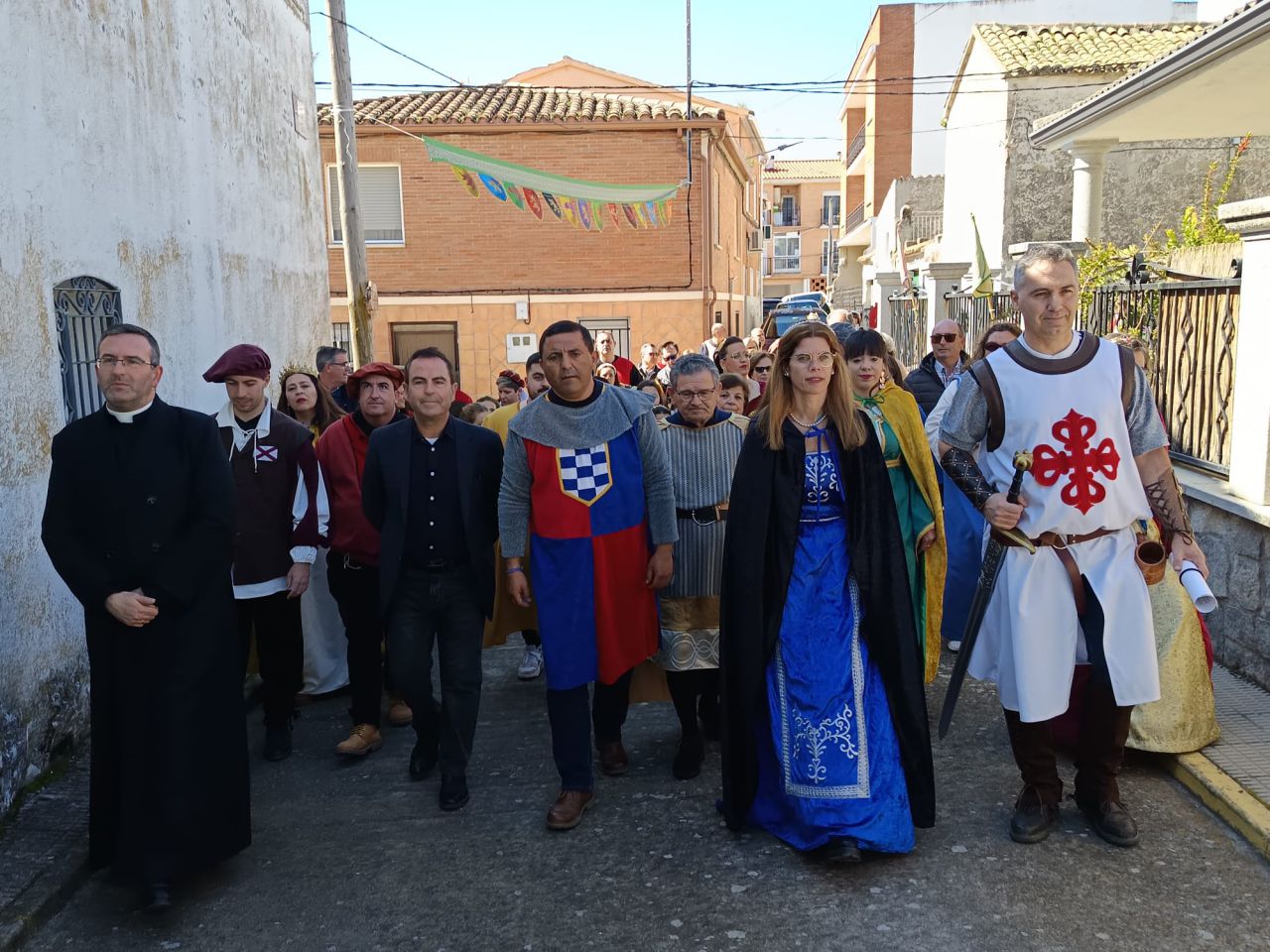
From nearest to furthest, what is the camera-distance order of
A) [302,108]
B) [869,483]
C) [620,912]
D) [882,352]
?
1. [620,912]
2. [869,483]
3. [882,352]
4. [302,108]

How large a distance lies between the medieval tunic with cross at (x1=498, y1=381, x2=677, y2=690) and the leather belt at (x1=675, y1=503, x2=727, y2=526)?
1.22 feet

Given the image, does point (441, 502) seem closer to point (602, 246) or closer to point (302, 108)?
point (302, 108)

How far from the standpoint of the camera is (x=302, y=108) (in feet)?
35.4

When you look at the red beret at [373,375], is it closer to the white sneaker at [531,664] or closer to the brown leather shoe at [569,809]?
the white sneaker at [531,664]

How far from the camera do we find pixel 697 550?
4844mm

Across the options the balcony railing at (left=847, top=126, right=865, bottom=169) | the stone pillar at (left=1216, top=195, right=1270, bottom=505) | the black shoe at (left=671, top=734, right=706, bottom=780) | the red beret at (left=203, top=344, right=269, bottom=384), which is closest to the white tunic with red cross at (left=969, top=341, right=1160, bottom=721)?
the black shoe at (left=671, top=734, right=706, bottom=780)

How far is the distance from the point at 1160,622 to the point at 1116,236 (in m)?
15.0

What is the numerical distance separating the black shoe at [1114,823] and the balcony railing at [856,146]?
128 feet

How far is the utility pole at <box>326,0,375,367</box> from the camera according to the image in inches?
471

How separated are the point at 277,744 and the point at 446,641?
1.23m

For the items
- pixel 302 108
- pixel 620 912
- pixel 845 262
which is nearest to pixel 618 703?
pixel 620 912

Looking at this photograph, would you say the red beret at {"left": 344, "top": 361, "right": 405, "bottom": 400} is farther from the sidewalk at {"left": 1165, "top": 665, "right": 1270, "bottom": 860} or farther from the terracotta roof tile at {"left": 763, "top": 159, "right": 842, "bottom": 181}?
the terracotta roof tile at {"left": 763, "top": 159, "right": 842, "bottom": 181}

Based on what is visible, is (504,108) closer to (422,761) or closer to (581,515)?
(422,761)

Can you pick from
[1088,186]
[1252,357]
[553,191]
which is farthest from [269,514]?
[1088,186]
